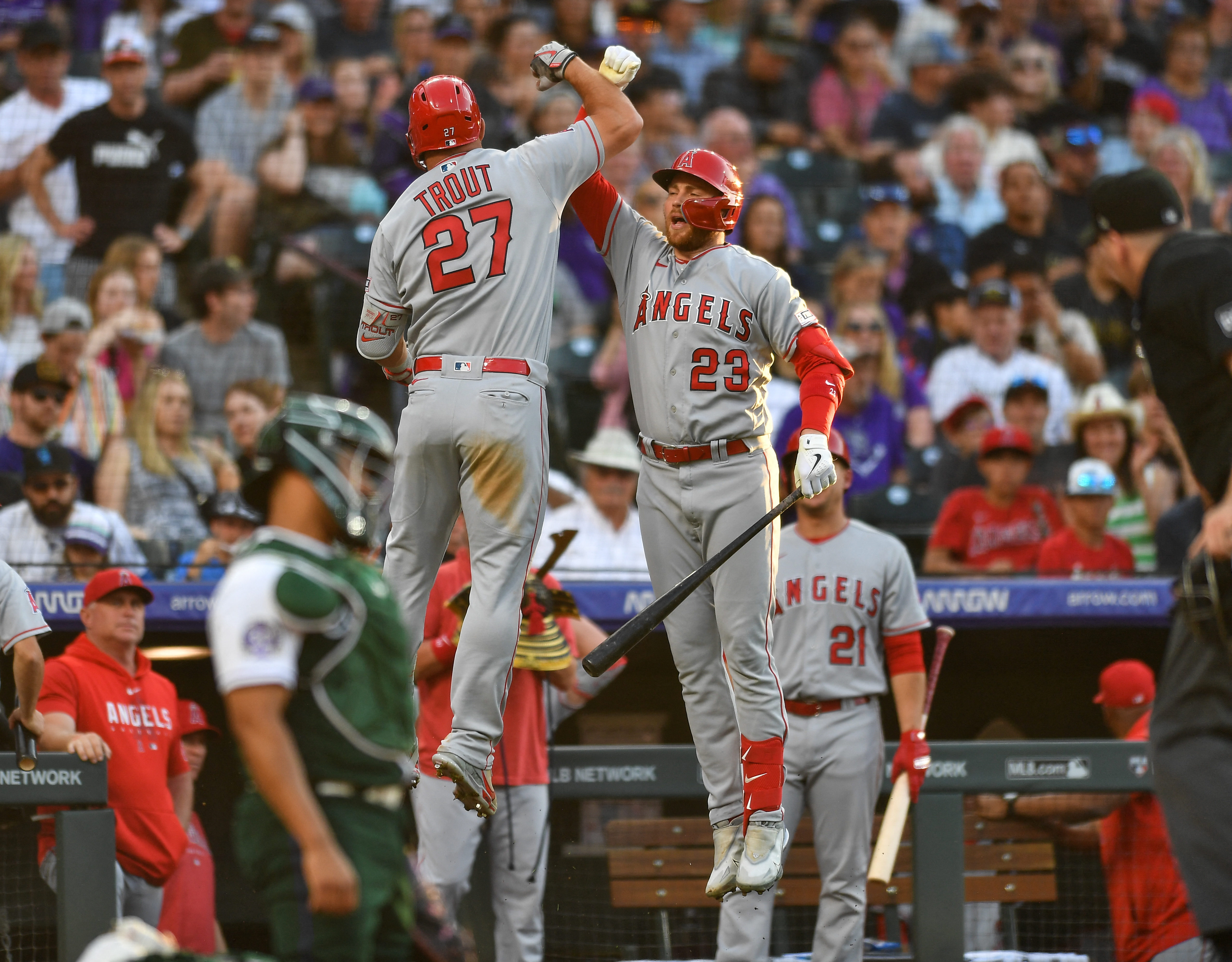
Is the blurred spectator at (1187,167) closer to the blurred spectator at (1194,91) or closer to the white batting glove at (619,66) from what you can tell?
the blurred spectator at (1194,91)

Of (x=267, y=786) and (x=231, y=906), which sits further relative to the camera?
(x=231, y=906)

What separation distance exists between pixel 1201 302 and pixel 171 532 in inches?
223

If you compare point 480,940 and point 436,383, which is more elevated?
point 436,383

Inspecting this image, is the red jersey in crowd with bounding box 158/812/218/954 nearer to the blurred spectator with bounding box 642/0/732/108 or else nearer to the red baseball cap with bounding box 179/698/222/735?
the red baseball cap with bounding box 179/698/222/735

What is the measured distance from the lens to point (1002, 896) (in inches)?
287

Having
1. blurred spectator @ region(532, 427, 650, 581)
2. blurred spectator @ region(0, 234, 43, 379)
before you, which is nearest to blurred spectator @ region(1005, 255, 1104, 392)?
blurred spectator @ region(532, 427, 650, 581)

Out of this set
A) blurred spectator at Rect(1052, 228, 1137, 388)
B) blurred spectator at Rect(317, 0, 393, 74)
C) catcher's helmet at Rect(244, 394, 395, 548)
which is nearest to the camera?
catcher's helmet at Rect(244, 394, 395, 548)

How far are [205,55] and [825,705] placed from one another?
6.91 meters

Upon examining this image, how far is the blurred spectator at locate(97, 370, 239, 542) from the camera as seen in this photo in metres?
8.33

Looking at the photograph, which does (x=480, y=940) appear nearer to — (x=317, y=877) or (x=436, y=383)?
(x=436, y=383)

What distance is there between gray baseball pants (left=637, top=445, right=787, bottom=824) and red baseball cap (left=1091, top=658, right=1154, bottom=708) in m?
2.59

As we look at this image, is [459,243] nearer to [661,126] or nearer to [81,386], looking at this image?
[81,386]

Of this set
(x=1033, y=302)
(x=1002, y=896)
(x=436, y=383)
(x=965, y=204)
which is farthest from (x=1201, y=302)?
(x=965, y=204)

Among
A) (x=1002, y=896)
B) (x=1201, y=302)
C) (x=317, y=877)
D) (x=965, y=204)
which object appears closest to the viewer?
(x=317, y=877)
